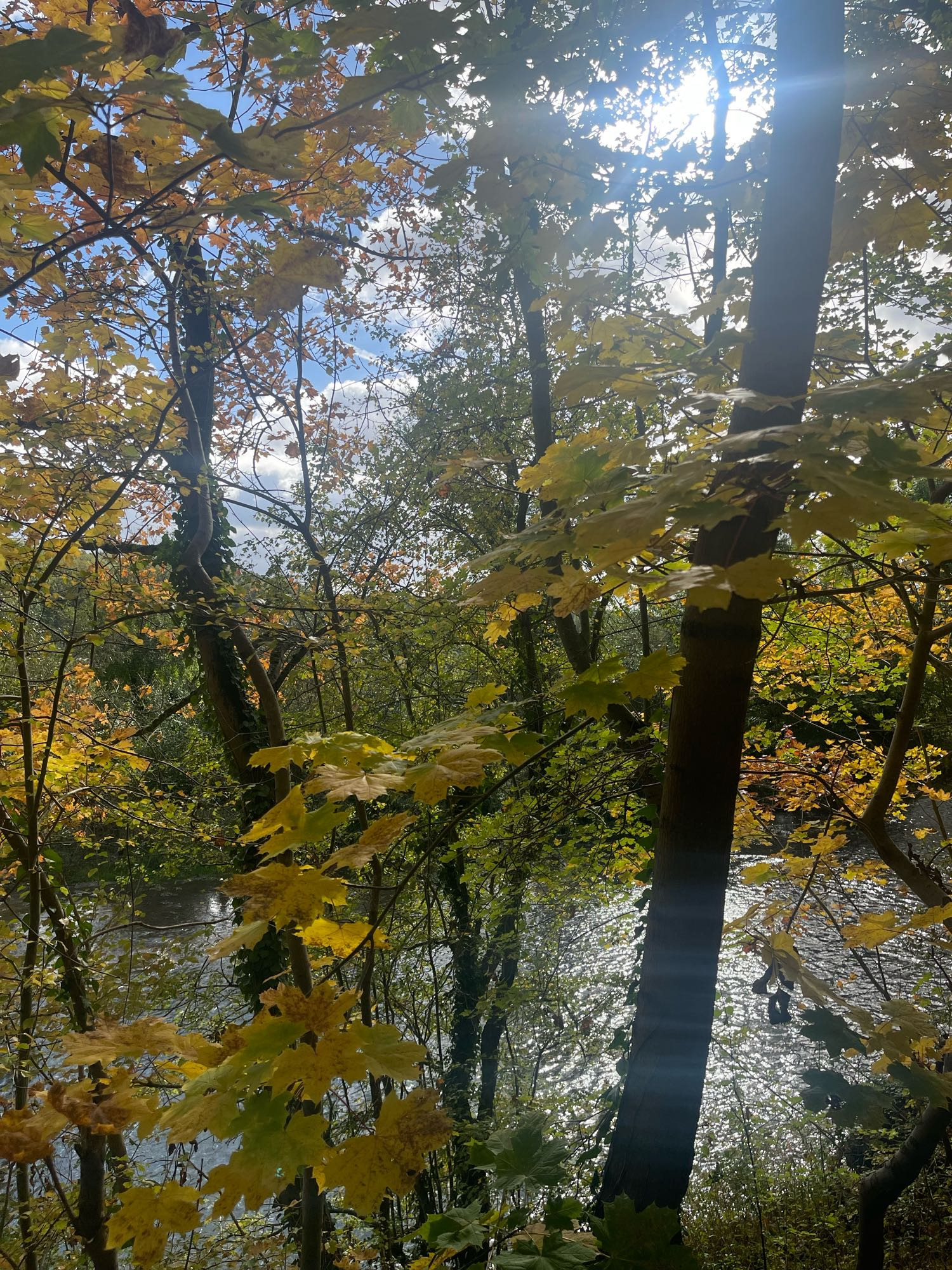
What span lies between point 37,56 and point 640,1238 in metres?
2.23

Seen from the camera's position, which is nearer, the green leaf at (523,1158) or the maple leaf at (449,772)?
the maple leaf at (449,772)

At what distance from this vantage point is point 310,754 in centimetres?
131

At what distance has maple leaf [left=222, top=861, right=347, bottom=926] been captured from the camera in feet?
3.34

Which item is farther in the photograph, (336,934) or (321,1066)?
(336,934)

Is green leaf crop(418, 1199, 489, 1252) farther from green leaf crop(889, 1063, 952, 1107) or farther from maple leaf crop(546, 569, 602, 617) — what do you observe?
maple leaf crop(546, 569, 602, 617)

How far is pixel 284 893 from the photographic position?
1044mm

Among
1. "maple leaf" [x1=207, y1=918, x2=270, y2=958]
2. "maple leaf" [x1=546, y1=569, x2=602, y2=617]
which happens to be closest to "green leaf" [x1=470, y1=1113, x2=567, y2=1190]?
"maple leaf" [x1=207, y1=918, x2=270, y2=958]

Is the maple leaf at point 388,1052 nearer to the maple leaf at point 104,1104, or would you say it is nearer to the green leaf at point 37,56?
the maple leaf at point 104,1104

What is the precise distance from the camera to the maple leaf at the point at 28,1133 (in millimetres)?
1229

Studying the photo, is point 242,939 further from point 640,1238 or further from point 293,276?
point 293,276

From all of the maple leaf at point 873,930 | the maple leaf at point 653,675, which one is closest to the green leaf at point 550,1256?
the maple leaf at point 653,675

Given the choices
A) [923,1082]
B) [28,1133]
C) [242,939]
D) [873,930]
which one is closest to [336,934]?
[242,939]

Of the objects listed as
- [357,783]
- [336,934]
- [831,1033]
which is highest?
[357,783]

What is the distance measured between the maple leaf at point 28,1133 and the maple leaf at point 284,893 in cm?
70
